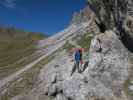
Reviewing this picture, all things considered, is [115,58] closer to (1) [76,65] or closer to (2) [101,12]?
(1) [76,65]

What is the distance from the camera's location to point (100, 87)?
24109mm

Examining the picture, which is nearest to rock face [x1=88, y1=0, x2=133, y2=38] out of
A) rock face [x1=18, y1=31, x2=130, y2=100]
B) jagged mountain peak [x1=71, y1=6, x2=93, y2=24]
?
rock face [x1=18, y1=31, x2=130, y2=100]

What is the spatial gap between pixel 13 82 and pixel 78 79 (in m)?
18.2

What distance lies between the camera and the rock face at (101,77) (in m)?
23.7

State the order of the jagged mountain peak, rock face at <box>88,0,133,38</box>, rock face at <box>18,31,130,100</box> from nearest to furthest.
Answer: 1. rock face at <box>18,31,130,100</box>
2. rock face at <box>88,0,133,38</box>
3. the jagged mountain peak

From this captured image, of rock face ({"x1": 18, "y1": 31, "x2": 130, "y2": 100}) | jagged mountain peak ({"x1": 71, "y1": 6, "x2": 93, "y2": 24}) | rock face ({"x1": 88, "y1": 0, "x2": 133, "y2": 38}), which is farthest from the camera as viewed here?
jagged mountain peak ({"x1": 71, "y1": 6, "x2": 93, "y2": 24})

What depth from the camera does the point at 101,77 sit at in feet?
82.1

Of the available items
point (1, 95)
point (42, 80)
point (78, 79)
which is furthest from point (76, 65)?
point (1, 95)

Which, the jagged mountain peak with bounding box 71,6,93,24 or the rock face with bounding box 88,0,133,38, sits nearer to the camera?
the rock face with bounding box 88,0,133,38

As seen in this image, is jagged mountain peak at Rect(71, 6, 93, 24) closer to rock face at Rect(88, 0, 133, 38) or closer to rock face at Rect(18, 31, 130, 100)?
rock face at Rect(88, 0, 133, 38)

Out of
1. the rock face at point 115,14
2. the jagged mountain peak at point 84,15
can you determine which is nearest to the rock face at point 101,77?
the rock face at point 115,14

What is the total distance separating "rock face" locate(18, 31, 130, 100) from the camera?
2366cm

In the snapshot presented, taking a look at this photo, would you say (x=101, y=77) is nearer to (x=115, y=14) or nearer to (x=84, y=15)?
(x=115, y=14)

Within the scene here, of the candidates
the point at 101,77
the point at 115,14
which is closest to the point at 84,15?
the point at 115,14
